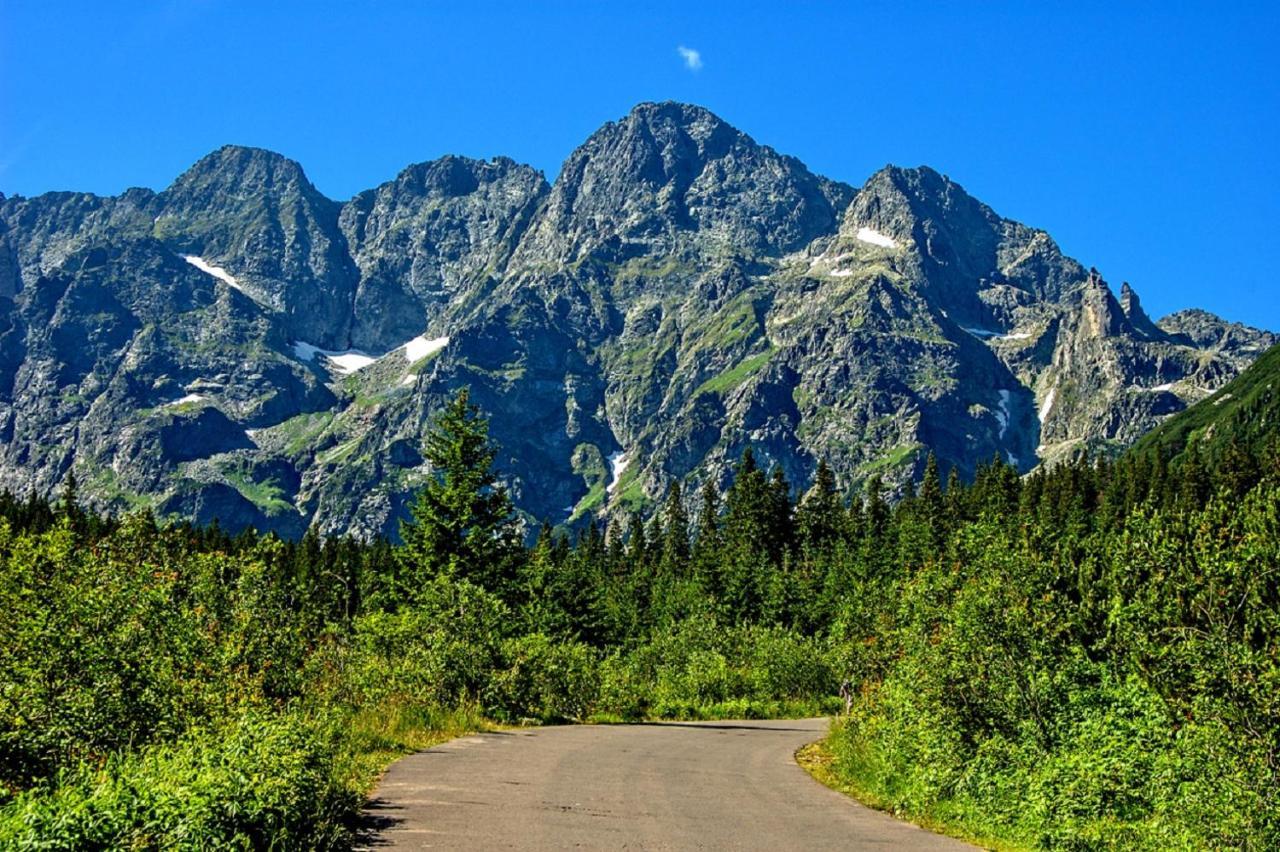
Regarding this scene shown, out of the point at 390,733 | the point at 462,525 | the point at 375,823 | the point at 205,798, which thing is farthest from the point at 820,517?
the point at 205,798

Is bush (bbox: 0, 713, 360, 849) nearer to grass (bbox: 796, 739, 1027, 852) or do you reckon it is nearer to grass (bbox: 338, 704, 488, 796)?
grass (bbox: 338, 704, 488, 796)

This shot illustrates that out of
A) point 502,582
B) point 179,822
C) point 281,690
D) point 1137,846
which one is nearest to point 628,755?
point 281,690

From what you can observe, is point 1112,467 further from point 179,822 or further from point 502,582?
point 179,822

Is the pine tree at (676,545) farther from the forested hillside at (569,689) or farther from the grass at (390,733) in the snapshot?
the grass at (390,733)

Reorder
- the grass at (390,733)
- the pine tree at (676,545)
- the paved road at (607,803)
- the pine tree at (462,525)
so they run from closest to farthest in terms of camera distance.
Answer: the paved road at (607,803)
the grass at (390,733)
the pine tree at (462,525)
the pine tree at (676,545)

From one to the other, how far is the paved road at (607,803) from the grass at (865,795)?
1.37ft

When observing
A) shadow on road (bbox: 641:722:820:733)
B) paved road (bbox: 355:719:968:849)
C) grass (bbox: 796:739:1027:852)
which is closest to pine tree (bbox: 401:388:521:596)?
shadow on road (bbox: 641:722:820:733)

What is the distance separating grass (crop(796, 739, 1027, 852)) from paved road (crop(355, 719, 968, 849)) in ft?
1.37

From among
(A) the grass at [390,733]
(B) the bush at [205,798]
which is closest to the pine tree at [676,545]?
(A) the grass at [390,733]

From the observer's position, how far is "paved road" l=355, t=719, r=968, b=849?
1301 centimetres

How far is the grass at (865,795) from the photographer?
15.5 meters

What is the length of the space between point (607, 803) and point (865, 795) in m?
6.66

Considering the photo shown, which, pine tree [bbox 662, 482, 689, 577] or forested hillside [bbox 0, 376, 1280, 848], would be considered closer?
forested hillside [bbox 0, 376, 1280, 848]

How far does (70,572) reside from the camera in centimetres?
1584
